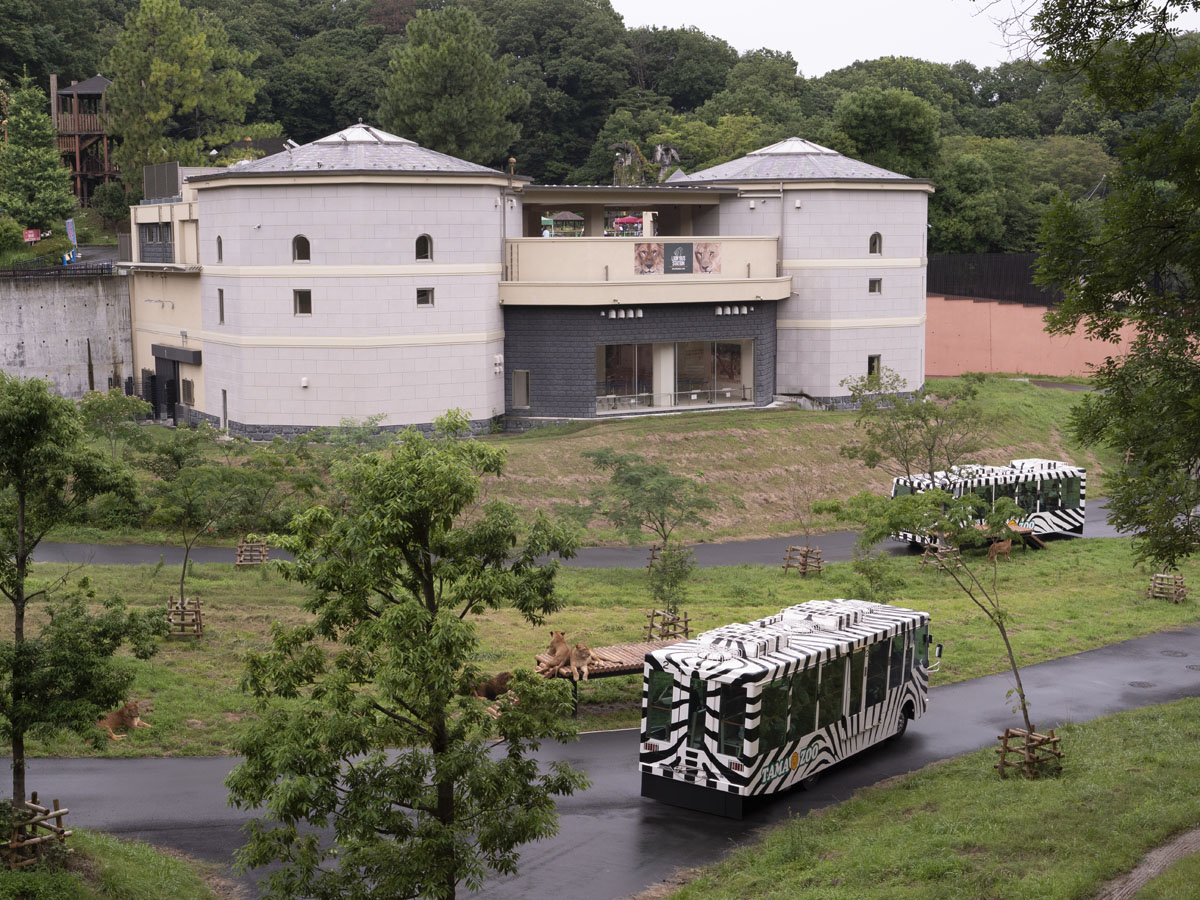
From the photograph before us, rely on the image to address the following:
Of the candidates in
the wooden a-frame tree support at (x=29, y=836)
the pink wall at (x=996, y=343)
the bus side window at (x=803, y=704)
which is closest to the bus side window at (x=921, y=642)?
the bus side window at (x=803, y=704)

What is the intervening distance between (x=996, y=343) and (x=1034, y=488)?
3642 cm

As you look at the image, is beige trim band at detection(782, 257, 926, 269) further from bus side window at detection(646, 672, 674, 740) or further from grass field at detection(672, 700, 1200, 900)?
bus side window at detection(646, 672, 674, 740)

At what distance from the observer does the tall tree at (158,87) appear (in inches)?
2940

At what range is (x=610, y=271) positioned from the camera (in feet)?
165

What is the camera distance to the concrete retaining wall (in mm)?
55844

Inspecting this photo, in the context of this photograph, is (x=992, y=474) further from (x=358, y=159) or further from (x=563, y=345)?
(x=358, y=159)

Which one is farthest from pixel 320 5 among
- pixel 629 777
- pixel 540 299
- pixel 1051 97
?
pixel 629 777

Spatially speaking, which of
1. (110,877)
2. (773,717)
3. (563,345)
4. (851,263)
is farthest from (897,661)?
(851,263)

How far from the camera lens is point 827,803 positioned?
20.6 m

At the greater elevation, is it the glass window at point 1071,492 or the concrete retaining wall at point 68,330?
the concrete retaining wall at point 68,330

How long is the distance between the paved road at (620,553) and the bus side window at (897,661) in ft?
37.9

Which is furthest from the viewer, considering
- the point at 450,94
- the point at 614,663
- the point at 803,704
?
the point at 450,94

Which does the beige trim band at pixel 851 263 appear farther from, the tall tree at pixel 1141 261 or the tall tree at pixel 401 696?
the tall tree at pixel 401 696

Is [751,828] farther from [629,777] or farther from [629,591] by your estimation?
[629,591]
